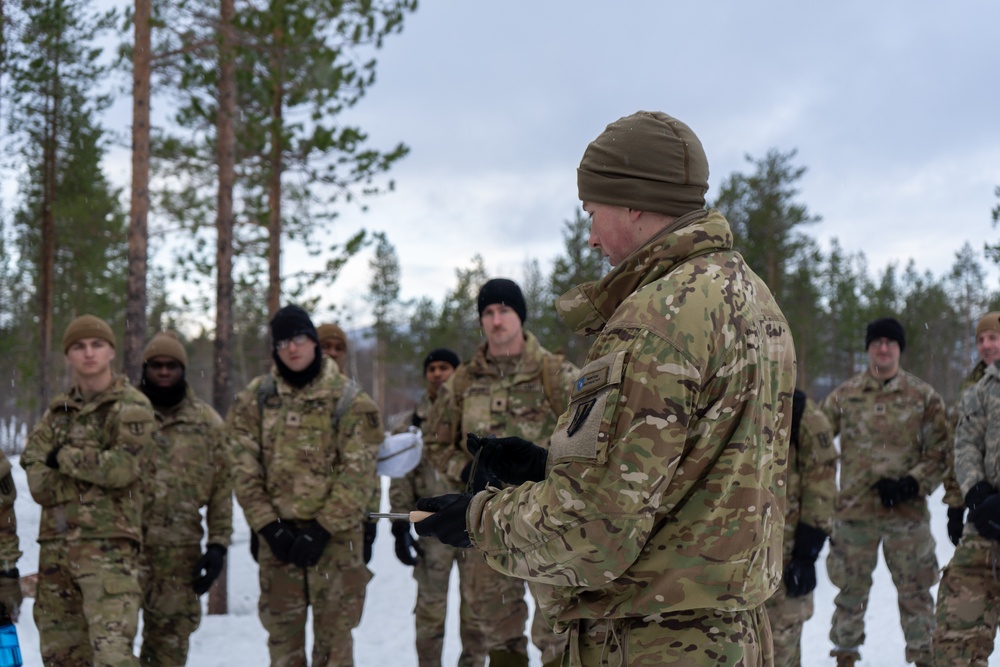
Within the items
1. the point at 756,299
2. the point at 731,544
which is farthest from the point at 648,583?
the point at 756,299

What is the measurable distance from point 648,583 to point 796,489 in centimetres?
417

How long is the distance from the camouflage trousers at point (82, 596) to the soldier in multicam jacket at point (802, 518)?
4.04 m

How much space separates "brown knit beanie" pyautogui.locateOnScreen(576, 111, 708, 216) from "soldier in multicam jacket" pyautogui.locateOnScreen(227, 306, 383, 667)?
3.57m

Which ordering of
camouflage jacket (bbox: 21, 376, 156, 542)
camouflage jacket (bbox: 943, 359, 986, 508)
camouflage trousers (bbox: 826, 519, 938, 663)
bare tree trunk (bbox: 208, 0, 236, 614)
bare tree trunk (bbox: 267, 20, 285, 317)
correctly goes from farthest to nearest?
1. bare tree trunk (bbox: 267, 20, 285, 317)
2. bare tree trunk (bbox: 208, 0, 236, 614)
3. camouflage trousers (bbox: 826, 519, 938, 663)
4. camouflage jacket (bbox: 943, 359, 986, 508)
5. camouflage jacket (bbox: 21, 376, 156, 542)

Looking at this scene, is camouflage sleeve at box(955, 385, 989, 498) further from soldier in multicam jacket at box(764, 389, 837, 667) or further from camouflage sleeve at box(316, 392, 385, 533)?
camouflage sleeve at box(316, 392, 385, 533)

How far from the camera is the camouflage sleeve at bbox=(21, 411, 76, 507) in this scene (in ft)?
16.1

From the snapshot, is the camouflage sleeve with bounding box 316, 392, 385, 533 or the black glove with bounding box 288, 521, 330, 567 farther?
the camouflage sleeve with bounding box 316, 392, 385, 533

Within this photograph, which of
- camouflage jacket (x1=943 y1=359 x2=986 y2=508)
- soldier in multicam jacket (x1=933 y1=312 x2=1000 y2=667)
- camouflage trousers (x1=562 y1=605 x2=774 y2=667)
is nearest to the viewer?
camouflage trousers (x1=562 y1=605 x2=774 y2=667)

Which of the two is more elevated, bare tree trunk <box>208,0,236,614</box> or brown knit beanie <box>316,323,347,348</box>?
bare tree trunk <box>208,0,236,614</box>

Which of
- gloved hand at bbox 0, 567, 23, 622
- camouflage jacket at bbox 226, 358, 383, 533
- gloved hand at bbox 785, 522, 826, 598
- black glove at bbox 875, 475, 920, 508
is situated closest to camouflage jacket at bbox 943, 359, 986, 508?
black glove at bbox 875, 475, 920, 508

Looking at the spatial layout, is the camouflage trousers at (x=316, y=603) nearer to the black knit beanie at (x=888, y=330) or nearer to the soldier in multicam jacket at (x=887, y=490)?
the soldier in multicam jacket at (x=887, y=490)

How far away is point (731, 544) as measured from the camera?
197cm

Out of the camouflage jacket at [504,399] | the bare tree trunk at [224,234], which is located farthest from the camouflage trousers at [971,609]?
the bare tree trunk at [224,234]

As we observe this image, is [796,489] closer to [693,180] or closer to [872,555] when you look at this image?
[872,555]
